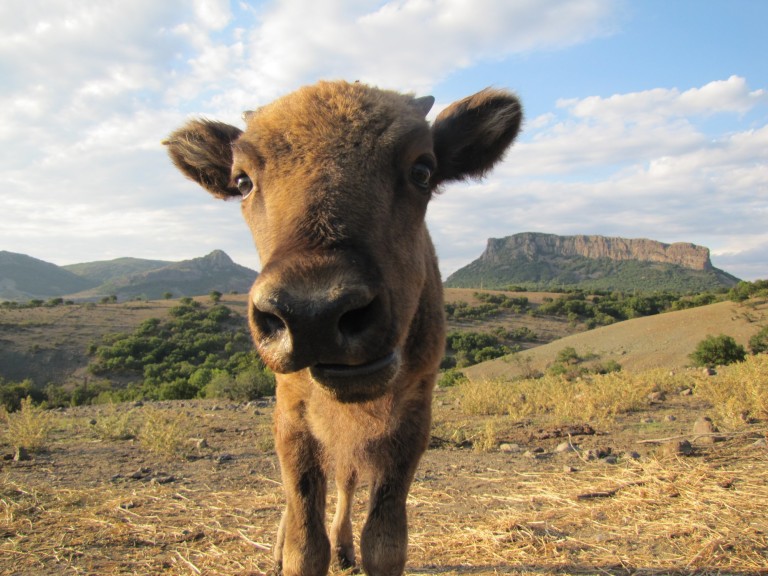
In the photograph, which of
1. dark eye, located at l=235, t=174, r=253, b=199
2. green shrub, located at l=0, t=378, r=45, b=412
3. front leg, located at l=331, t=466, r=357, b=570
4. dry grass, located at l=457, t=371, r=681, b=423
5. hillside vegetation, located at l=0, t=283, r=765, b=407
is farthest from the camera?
hillside vegetation, located at l=0, t=283, r=765, b=407

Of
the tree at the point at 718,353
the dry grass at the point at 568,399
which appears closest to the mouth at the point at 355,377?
the dry grass at the point at 568,399

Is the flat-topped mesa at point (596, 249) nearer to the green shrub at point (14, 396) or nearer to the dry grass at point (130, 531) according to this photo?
the green shrub at point (14, 396)

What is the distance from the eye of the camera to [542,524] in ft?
17.0

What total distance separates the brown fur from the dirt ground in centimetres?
103

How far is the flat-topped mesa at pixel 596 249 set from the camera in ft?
543

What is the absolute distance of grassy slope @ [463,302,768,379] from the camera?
28312mm

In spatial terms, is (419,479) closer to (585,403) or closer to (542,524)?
(542,524)

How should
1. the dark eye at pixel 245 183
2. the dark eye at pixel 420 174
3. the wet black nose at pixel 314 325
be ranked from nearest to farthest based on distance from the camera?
the wet black nose at pixel 314 325 < the dark eye at pixel 420 174 < the dark eye at pixel 245 183

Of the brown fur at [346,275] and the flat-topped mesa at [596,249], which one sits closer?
the brown fur at [346,275]

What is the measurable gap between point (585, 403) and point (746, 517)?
748 centimetres

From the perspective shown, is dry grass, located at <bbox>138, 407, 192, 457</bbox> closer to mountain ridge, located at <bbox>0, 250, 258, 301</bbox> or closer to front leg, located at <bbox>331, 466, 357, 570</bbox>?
front leg, located at <bbox>331, 466, 357, 570</bbox>

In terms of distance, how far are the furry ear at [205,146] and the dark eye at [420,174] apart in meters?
1.81

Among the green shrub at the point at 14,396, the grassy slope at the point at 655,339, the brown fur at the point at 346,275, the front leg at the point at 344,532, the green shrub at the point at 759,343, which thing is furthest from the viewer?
the grassy slope at the point at 655,339

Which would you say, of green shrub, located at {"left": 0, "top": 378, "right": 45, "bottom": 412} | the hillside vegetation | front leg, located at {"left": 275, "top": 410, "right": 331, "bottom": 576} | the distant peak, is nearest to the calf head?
front leg, located at {"left": 275, "top": 410, "right": 331, "bottom": 576}
